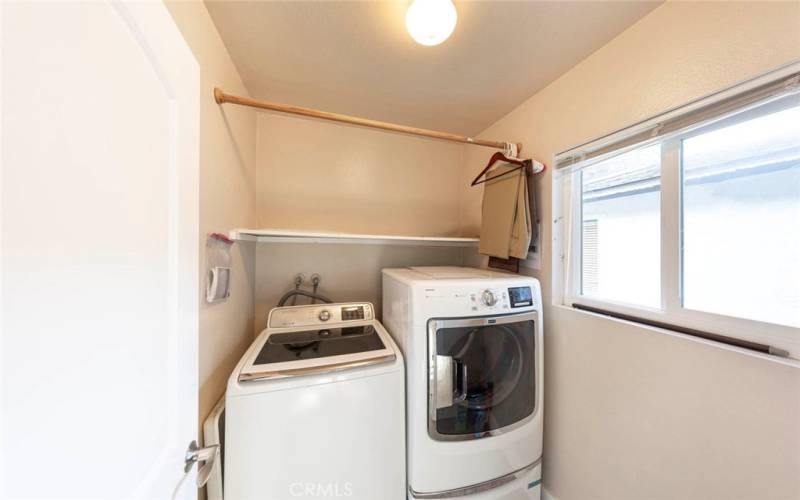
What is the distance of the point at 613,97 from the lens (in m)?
1.14

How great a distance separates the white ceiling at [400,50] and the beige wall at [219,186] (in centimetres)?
17

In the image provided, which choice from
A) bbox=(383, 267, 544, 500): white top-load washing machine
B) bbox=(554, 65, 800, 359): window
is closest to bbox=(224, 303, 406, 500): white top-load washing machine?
bbox=(383, 267, 544, 500): white top-load washing machine

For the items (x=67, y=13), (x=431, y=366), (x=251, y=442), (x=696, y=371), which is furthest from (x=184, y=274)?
(x=696, y=371)

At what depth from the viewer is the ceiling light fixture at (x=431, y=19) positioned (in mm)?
921

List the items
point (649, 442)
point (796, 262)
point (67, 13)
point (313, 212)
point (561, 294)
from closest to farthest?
point (67, 13)
point (796, 262)
point (649, 442)
point (561, 294)
point (313, 212)

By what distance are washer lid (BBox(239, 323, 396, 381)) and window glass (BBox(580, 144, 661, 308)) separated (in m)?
1.13

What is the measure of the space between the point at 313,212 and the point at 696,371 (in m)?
2.16

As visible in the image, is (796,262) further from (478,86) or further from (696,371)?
(478,86)

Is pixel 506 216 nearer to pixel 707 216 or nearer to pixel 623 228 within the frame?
pixel 623 228

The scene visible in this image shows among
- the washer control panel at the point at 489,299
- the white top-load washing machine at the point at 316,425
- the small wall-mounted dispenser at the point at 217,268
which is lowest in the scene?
the white top-load washing machine at the point at 316,425

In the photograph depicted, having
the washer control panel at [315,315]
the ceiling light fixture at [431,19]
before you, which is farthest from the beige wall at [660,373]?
the washer control panel at [315,315]

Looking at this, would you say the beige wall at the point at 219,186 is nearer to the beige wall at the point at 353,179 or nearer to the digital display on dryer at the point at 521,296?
the beige wall at the point at 353,179

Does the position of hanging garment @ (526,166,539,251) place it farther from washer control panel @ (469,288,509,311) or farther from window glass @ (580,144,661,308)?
washer control panel @ (469,288,509,311)

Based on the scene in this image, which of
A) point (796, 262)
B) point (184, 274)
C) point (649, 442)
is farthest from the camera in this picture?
point (649, 442)
